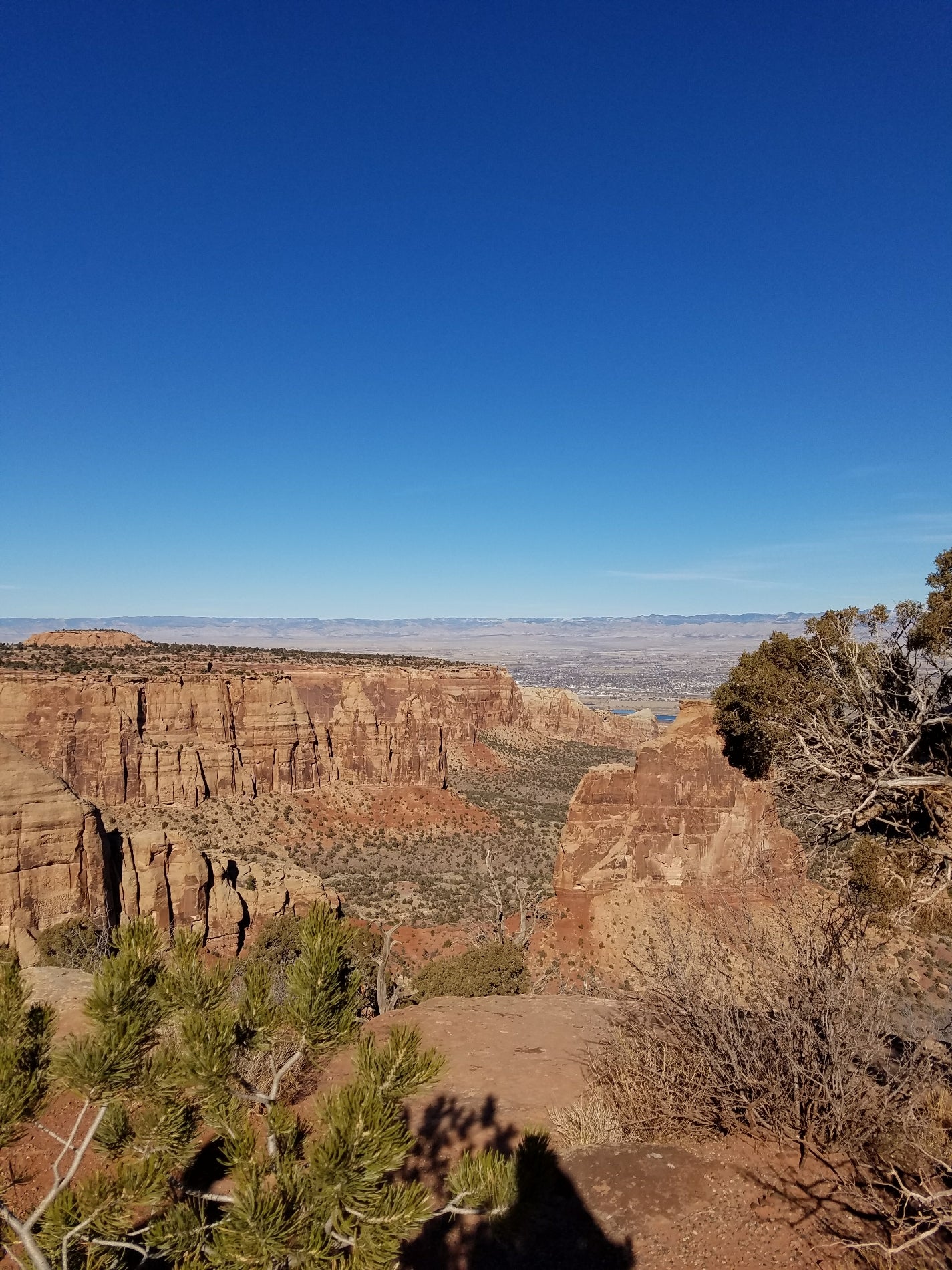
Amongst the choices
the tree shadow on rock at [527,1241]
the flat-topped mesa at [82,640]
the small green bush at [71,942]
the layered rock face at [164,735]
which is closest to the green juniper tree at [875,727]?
the tree shadow on rock at [527,1241]

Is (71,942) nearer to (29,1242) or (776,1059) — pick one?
(776,1059)

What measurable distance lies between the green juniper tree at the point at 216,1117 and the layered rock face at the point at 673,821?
18.9 metres

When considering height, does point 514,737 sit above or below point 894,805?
below

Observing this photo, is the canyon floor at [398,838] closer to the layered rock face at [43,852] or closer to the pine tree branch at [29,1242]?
the layered rock face at [43,852]

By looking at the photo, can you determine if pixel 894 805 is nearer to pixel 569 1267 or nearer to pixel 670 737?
pixel 569 1267

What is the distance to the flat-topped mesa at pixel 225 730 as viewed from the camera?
43.4 meters

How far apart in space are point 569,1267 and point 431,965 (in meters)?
14.4

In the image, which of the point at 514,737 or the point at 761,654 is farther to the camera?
the point at 514,737

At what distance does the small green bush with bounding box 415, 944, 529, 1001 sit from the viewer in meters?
18.4

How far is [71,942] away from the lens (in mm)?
23016

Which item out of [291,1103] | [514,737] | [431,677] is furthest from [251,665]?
[291,1103]

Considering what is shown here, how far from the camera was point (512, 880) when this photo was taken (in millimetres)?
39281

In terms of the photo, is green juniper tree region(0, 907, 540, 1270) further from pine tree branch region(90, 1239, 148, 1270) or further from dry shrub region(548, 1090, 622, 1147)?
dry shrub region(548, 1090, 622, 1147)

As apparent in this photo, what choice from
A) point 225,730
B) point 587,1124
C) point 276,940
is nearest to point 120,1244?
point 587,1124
